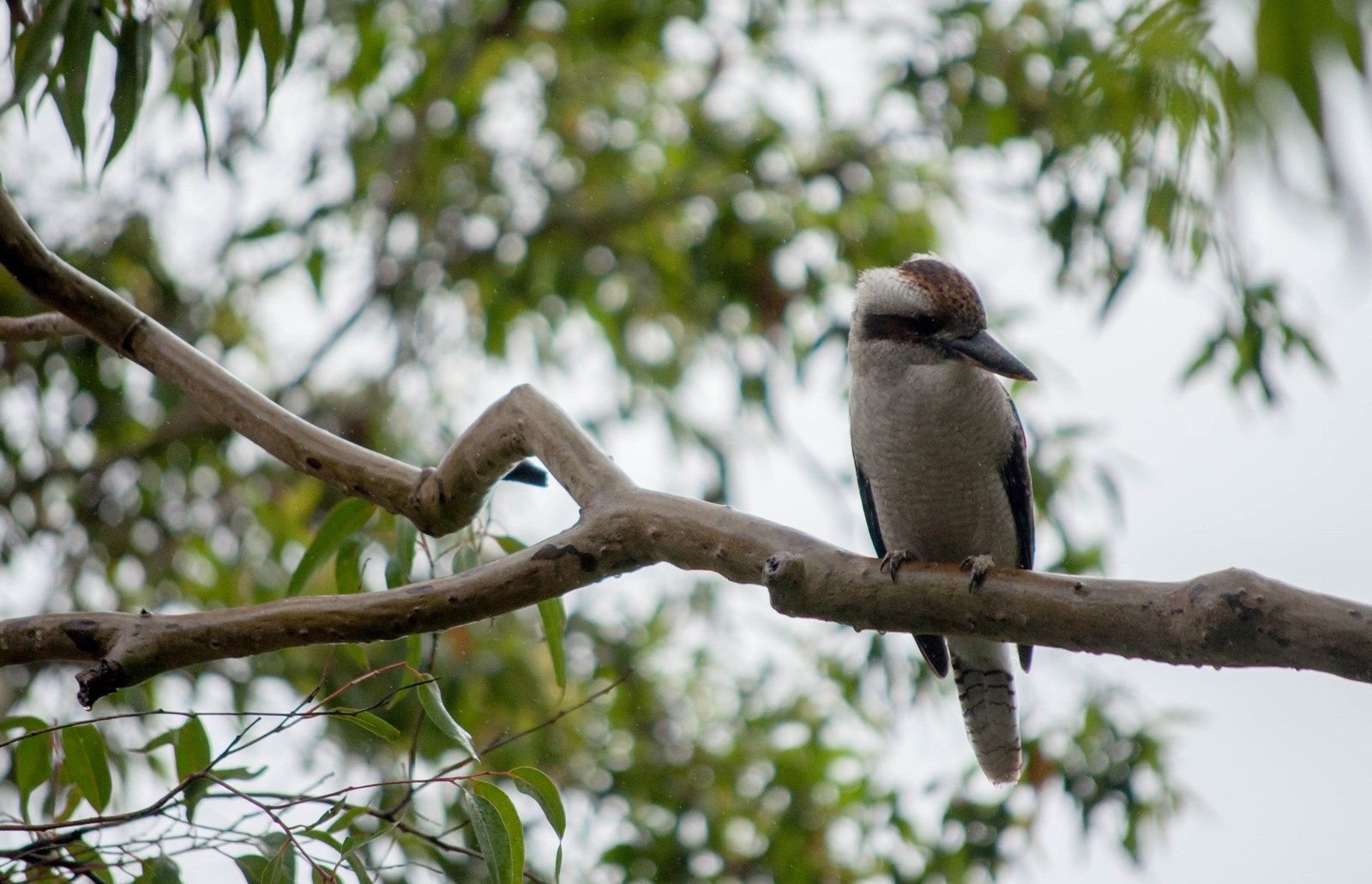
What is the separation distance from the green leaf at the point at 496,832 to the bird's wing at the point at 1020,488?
3.43 ft

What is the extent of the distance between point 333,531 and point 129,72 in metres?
0.71

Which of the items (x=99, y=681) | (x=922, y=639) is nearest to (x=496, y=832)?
(x=99, y=681)

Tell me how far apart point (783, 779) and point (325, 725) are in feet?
4.06

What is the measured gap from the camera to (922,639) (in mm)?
2309

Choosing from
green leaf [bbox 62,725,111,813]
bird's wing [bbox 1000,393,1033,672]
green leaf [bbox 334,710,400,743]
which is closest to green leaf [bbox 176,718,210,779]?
green leaf [bbox 62,725,111,813]

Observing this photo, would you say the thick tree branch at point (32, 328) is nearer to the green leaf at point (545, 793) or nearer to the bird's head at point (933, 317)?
the green leaf at point (545, 793)

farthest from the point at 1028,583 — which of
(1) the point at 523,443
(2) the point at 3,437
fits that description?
(2) the point at 3,437

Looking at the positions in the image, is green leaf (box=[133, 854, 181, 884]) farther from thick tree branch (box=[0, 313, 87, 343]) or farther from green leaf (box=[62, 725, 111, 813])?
thick tree branch (box=[0, 313, 87, 343])

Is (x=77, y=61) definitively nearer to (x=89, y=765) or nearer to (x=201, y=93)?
(x=201, y=93)

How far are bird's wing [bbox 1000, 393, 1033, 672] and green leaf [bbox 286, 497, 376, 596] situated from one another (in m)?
1.10

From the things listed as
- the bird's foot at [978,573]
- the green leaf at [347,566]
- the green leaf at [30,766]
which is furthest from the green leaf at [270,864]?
the bird's foot at [978,573]

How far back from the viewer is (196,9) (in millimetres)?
1709

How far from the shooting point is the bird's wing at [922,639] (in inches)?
90.9

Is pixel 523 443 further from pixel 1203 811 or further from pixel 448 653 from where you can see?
pixel 1203 811
